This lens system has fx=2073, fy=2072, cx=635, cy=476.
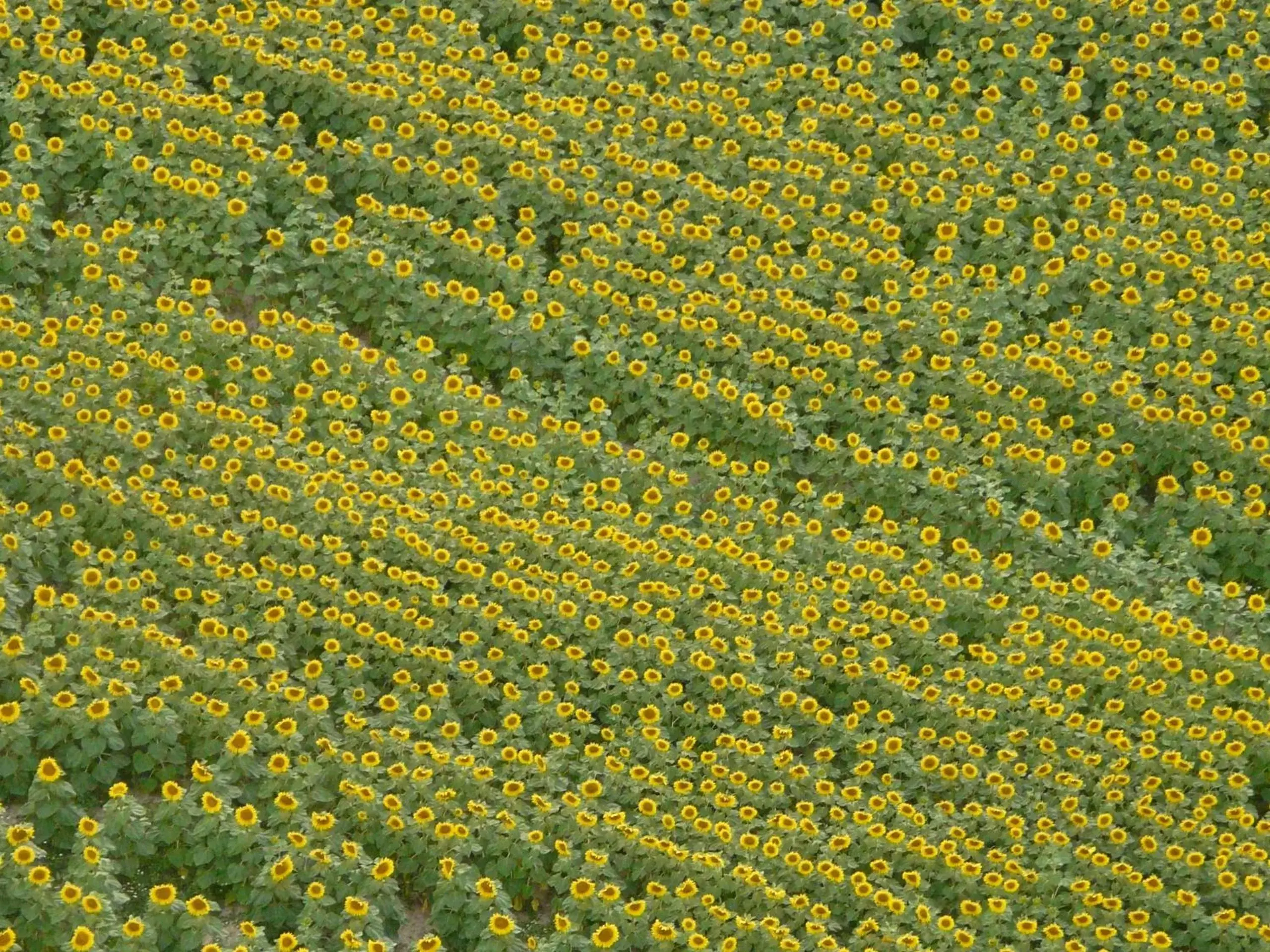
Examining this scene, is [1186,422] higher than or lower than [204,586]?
higher

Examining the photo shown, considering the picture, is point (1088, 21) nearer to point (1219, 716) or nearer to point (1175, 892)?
point (1219, 716)

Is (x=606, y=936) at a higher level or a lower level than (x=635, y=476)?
lower

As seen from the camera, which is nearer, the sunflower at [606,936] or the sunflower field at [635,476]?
the sunflower at [606,936]

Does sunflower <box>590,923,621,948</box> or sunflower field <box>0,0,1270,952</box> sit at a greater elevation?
sunflower field <box>0,0,1270,952</box>

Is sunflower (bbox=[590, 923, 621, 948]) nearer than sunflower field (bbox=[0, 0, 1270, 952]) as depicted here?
Yes

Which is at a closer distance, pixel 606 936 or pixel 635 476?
pixel 606 936

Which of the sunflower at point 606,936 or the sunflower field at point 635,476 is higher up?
the sunflower field at point 635,476

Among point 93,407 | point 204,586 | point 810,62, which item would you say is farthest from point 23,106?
point 810,62

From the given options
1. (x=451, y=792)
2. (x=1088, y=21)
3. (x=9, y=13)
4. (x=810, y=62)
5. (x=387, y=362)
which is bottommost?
(x=451, y=792)
